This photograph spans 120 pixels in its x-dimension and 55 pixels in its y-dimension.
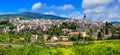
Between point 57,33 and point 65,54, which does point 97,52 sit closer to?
point 65,54

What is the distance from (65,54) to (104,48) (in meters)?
3.87

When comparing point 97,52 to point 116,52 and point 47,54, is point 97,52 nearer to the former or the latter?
point 116,52

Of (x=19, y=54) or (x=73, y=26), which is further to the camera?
(x=73, y=26)

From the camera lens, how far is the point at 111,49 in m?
27.0

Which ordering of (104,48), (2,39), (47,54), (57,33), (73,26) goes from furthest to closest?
(73,26), (57,33), (2,39), (104,48), (47,54)

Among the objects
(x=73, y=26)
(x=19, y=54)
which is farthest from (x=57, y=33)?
(x=19, y=54)

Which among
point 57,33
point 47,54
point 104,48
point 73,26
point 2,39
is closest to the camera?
point 47,54

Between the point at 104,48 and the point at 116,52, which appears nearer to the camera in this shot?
the point at 116,52

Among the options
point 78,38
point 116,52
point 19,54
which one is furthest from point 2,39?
point 116,52

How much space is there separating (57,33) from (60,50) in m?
72.7

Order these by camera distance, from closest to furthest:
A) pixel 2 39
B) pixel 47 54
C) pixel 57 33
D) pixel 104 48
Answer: pixel 47 54, pixel 104 48, pixel 2 39, pixel 57 33

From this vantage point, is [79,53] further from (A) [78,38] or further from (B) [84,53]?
(A) [78,38]

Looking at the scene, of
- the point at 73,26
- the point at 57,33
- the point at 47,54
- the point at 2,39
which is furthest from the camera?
the point at 73,26

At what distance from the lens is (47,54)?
25.7 m
